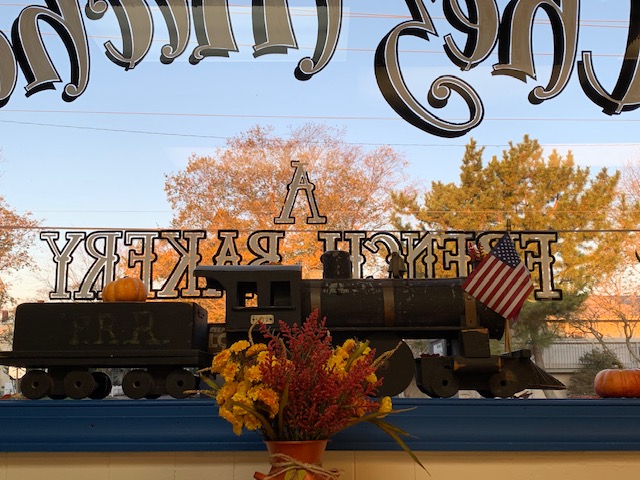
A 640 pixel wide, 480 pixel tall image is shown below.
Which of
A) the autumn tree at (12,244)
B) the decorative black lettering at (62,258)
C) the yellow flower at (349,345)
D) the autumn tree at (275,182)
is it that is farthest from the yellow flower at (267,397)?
the autumn tree at (12,244)

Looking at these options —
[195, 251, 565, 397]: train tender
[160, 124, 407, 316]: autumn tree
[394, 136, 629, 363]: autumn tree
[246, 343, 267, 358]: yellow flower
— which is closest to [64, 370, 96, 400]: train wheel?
[195, 251, 565, 397]: train tender

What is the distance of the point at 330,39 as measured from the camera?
6.37m

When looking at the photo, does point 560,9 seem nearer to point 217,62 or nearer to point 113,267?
point 113,267

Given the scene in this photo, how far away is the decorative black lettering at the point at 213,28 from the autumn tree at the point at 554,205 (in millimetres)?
7000

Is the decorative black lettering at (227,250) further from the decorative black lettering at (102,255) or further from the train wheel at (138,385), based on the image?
the train wheel at (138,385)

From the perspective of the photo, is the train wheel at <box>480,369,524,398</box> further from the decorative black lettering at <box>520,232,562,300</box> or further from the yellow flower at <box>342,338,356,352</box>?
the decorative black lettering at <box>520,232,562,300</box>

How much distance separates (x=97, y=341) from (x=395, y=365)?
1384 mm

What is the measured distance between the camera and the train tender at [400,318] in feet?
10.8

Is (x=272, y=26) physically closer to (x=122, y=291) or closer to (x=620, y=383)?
(x=122, y=291)

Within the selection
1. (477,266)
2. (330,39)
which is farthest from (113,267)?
(477,266)

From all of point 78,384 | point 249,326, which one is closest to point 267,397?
point 249,326

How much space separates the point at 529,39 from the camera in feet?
20.9

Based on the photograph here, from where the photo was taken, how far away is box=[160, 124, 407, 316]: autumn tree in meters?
11.8

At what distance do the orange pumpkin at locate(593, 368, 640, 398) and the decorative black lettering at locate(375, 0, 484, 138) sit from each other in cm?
352
